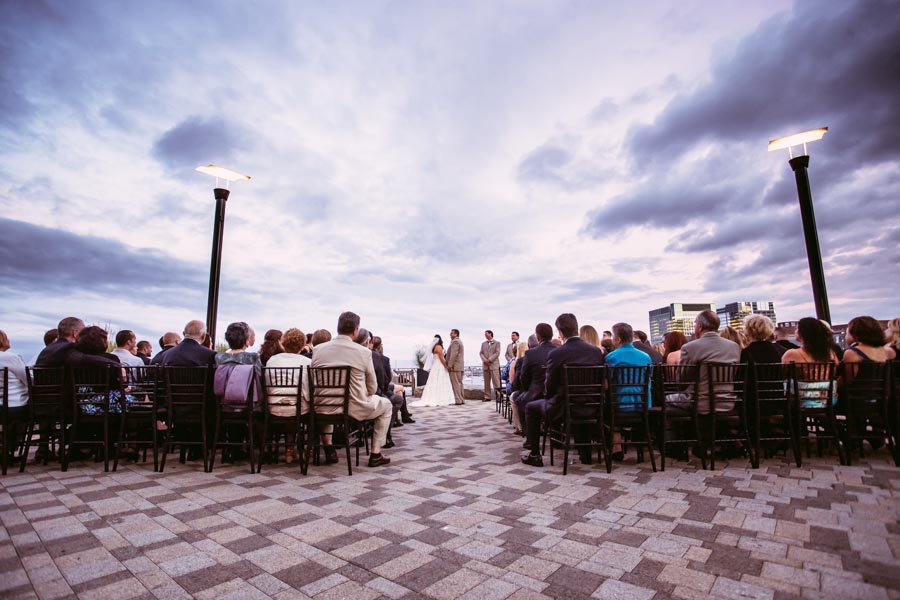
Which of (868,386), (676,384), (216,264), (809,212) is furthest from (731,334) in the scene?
(216,264)

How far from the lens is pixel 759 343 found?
4691mm

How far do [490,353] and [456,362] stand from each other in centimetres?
103

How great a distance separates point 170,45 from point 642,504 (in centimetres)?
1008

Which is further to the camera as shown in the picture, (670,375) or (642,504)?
(670,375)

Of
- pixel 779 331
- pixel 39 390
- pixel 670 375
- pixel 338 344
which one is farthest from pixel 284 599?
pixel 779 331

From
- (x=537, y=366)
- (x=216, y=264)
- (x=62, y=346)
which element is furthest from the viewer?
(x=216, y=264)

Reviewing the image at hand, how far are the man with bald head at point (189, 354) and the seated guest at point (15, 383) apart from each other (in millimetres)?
1508

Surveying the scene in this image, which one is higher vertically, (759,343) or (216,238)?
(216,238)

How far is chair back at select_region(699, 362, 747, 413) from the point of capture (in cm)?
433

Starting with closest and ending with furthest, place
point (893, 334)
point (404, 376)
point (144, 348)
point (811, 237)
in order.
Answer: point (893, 334), point (811, 237), point (144, 348), point (404, 376)

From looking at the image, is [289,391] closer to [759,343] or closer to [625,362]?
[625,362]

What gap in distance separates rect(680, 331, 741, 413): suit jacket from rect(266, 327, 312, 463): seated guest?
4.25 meters

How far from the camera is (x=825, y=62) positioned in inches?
235

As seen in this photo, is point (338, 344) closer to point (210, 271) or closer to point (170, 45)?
point (210, 271)
